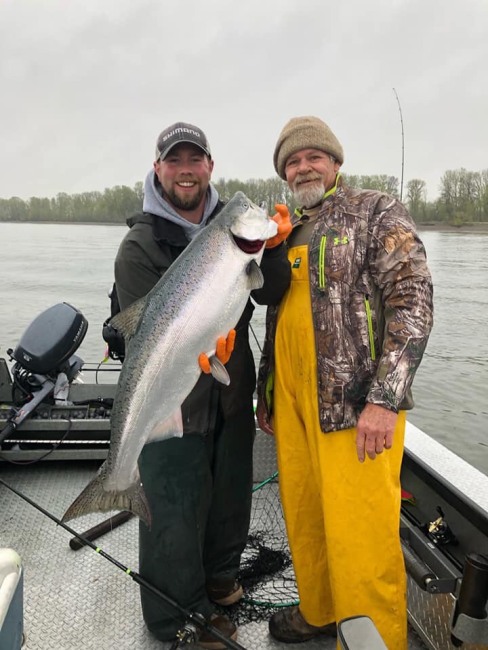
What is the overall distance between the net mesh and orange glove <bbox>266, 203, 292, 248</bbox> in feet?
6.93

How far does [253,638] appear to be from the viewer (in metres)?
2.99

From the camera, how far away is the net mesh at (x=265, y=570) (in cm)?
318

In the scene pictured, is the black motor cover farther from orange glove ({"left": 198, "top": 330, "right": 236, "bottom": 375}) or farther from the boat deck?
orange glove ({"left": 198, "top": 330, "right": 236, "bottom": 375})

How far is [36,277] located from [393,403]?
27.6 metres

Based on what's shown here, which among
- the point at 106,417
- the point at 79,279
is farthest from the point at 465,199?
the point at 106,417

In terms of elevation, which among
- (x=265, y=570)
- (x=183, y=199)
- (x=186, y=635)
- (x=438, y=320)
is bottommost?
(x=438, y=320)

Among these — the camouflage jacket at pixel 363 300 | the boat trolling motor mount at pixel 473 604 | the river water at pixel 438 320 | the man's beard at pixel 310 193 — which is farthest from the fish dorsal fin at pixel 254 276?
the river water at pixel 438 320

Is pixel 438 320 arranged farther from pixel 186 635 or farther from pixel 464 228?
pixel 464 228

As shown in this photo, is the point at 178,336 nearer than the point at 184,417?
Yes

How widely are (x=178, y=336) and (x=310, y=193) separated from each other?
→ 1059 millimetres

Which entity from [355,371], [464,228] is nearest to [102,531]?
[355,371]

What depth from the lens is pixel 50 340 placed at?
15.7 ft

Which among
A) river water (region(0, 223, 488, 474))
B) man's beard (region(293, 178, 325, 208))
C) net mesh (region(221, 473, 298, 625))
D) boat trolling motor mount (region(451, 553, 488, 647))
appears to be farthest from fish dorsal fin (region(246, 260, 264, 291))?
river water (region(0, 223, 488, 474))

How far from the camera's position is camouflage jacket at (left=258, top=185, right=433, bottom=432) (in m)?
2.43
